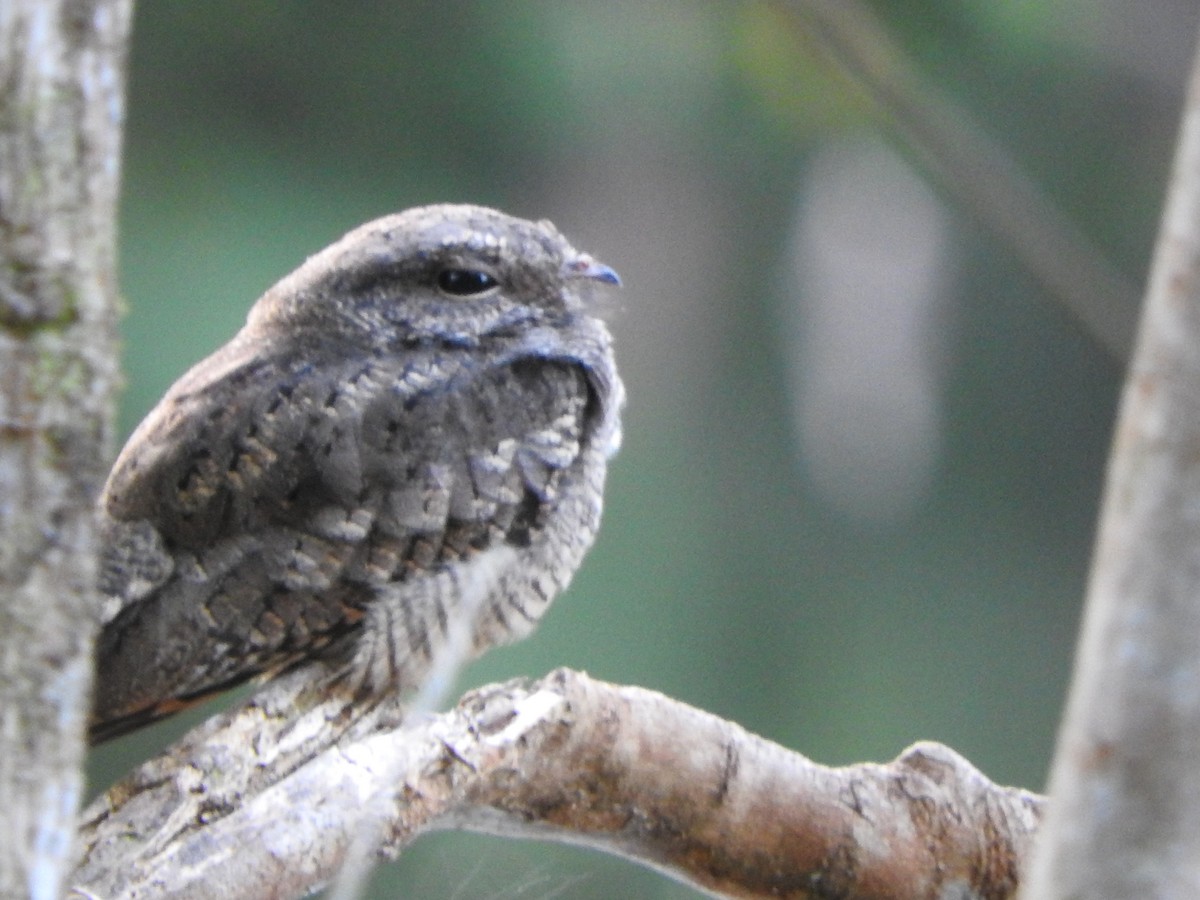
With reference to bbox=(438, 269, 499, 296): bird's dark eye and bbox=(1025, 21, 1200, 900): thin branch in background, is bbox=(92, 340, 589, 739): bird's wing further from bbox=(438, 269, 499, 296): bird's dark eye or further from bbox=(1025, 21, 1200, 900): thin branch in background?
bbox=(1025, 21, 1200, 900): thin branch in background

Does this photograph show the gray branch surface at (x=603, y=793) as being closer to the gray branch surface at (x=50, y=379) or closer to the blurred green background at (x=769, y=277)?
the gray branch surface at (x=50, y=379)

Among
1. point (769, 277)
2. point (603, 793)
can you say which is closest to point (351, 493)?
point (603, 793)

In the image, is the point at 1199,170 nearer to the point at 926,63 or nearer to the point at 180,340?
the point at 180,340

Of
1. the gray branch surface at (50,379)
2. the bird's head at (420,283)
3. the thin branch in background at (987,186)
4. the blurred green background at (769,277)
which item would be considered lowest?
the gray branch surface at (50,379)

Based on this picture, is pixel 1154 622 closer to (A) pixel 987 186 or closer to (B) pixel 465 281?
(A) pixel 987 186

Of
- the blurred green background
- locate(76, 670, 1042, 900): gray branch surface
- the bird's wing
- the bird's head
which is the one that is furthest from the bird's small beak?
the blurred green background

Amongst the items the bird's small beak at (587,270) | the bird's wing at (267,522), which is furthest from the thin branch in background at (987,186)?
the bird's small beak at (587,270)

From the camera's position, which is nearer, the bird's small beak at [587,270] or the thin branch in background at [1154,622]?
the thin branch in background at [1154,622]
